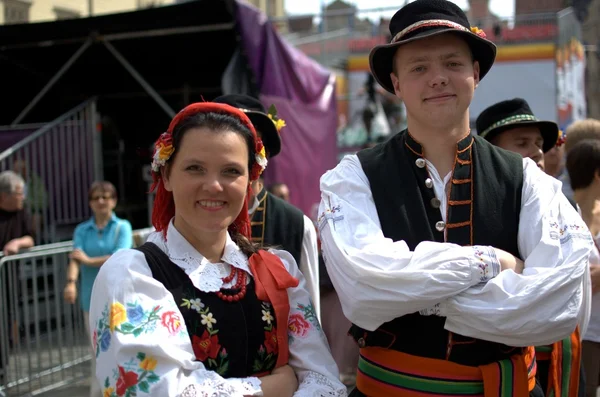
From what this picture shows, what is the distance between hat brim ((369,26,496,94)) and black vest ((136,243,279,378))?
87cm

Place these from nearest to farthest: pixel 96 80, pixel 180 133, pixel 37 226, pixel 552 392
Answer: pixel 180 133
pixel 552 392
pixel 37 226
pixel 96 80

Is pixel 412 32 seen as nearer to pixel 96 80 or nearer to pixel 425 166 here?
pixel 425 166

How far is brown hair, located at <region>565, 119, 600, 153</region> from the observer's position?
4.00 m

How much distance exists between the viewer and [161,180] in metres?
2.09

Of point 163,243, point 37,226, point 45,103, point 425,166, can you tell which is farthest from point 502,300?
point 45,103

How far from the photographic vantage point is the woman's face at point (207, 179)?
1.91m

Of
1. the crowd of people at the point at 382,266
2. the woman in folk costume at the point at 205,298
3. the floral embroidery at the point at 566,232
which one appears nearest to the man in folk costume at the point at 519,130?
the floral embroidery at the point at 566,232

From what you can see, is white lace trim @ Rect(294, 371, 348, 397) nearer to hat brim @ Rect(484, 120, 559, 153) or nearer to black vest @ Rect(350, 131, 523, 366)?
black vest @ Rect(350, 131, 523, 366)

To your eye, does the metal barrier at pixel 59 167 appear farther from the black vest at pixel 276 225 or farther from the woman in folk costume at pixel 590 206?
the woman in folk costume at pixel 590 206

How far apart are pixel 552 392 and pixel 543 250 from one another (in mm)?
790

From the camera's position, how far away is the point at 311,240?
3.09 meters

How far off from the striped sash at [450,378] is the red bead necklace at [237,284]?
0.46 metres

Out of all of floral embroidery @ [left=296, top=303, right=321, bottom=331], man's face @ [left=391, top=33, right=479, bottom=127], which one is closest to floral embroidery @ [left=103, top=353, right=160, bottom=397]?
floral embroidery @ [left=296, top=303, right=321, bottom=331]

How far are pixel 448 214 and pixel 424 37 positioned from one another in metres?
0.54
